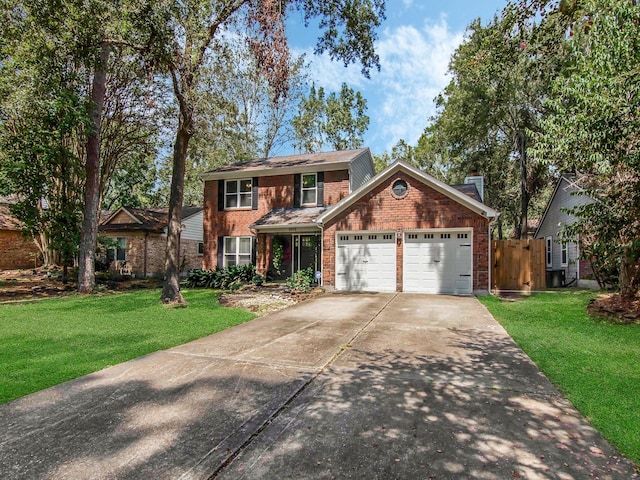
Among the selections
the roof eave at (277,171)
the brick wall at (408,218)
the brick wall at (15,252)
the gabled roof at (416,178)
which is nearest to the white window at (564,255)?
the gabled roof at (416,178)

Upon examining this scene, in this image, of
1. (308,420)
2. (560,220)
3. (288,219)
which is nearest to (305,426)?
(308,420)

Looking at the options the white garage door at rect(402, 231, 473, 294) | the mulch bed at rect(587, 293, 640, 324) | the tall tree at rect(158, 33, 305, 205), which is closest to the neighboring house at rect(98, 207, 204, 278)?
the tall tree at rect(158, 33, 305, 205)

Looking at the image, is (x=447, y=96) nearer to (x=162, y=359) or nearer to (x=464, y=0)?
(x=464, y=0)

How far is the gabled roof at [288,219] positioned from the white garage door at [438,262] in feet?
13.3

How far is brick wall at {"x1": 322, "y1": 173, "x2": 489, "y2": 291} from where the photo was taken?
41.0 feet

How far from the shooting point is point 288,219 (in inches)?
621

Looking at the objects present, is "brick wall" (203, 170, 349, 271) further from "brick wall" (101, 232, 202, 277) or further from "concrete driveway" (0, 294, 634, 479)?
"concrete driveway" (0, 294, 634, 479)

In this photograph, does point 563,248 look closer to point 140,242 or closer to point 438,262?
point 438,262

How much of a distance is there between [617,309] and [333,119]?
1258 inches

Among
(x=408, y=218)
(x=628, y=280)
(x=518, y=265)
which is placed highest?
(x=408, y=218)

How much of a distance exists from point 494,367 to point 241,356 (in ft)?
12.0

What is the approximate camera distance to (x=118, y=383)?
428cm

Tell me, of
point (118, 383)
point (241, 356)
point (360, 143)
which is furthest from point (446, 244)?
point (360, 143)

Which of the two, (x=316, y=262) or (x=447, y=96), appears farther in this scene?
(x=447, y=96)
